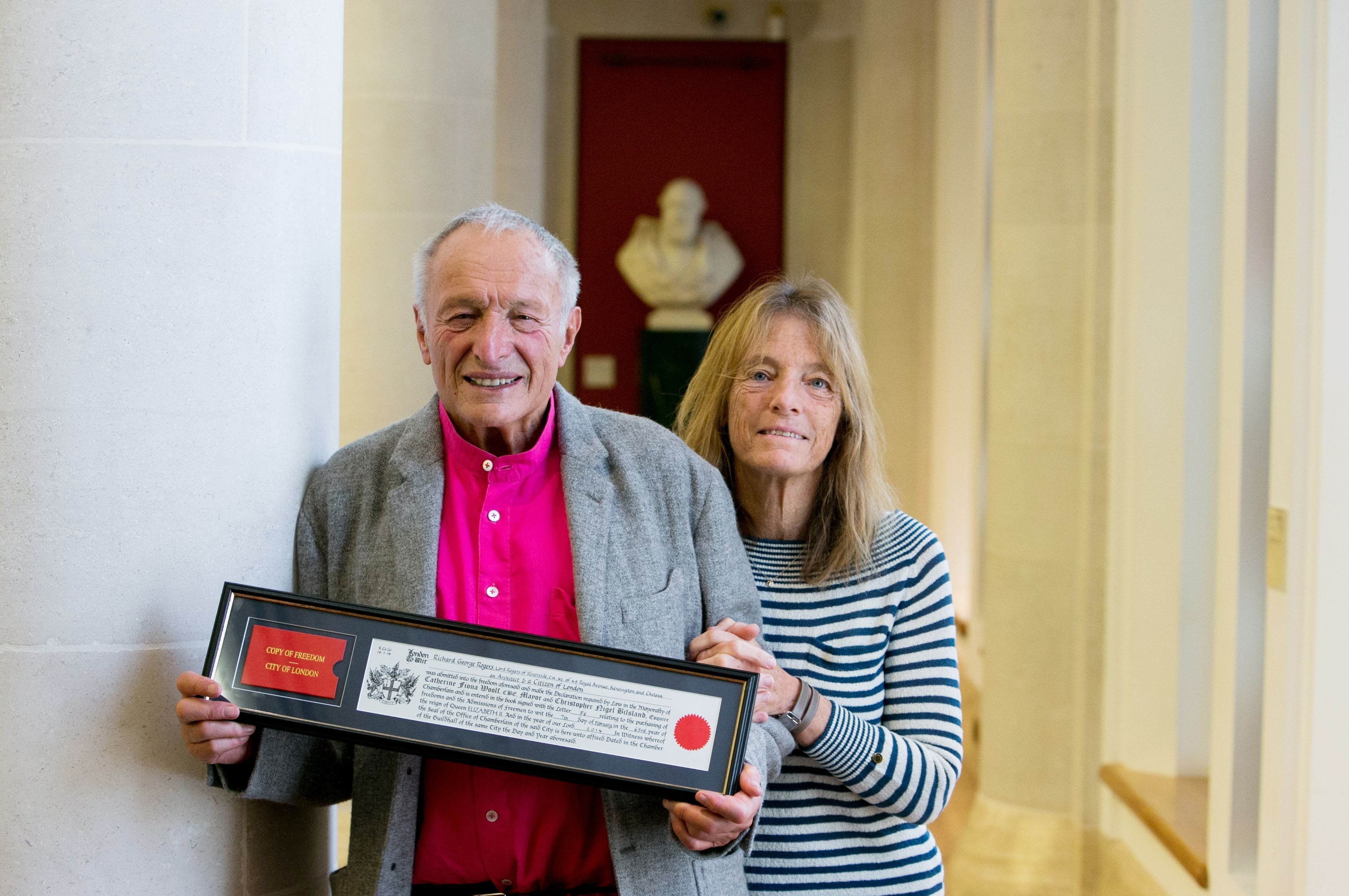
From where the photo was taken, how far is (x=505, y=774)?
1.56 m

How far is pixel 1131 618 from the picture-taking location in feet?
13.4

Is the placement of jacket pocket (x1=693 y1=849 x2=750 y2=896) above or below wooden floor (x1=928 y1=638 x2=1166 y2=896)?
above

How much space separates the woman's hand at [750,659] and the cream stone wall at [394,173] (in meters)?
3.37

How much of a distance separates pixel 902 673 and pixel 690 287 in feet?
20.9

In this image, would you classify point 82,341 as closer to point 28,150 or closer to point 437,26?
point 28,150

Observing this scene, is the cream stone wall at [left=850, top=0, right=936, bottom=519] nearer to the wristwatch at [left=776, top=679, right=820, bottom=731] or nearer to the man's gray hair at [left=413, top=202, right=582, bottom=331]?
the wristwatch at [left=776, top=679, right=820, bottom=731]

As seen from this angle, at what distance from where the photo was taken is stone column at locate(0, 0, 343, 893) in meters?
1.51

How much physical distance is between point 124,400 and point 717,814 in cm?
88

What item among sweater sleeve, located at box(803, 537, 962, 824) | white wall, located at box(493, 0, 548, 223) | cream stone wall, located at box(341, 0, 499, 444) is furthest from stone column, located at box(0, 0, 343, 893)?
white wall, located at box(493, 0, 548, 223)

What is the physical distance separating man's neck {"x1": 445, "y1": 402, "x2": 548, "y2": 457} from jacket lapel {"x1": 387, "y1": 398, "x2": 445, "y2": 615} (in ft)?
0.11

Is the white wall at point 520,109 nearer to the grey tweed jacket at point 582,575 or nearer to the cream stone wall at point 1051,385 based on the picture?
the cream stone wall at point 1051,385

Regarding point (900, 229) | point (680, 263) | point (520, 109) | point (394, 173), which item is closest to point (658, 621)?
point (394, 173)

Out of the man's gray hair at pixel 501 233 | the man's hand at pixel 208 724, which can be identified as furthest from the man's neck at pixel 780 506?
the man's hand at pixel 208 724

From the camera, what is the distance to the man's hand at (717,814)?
4.65ft
